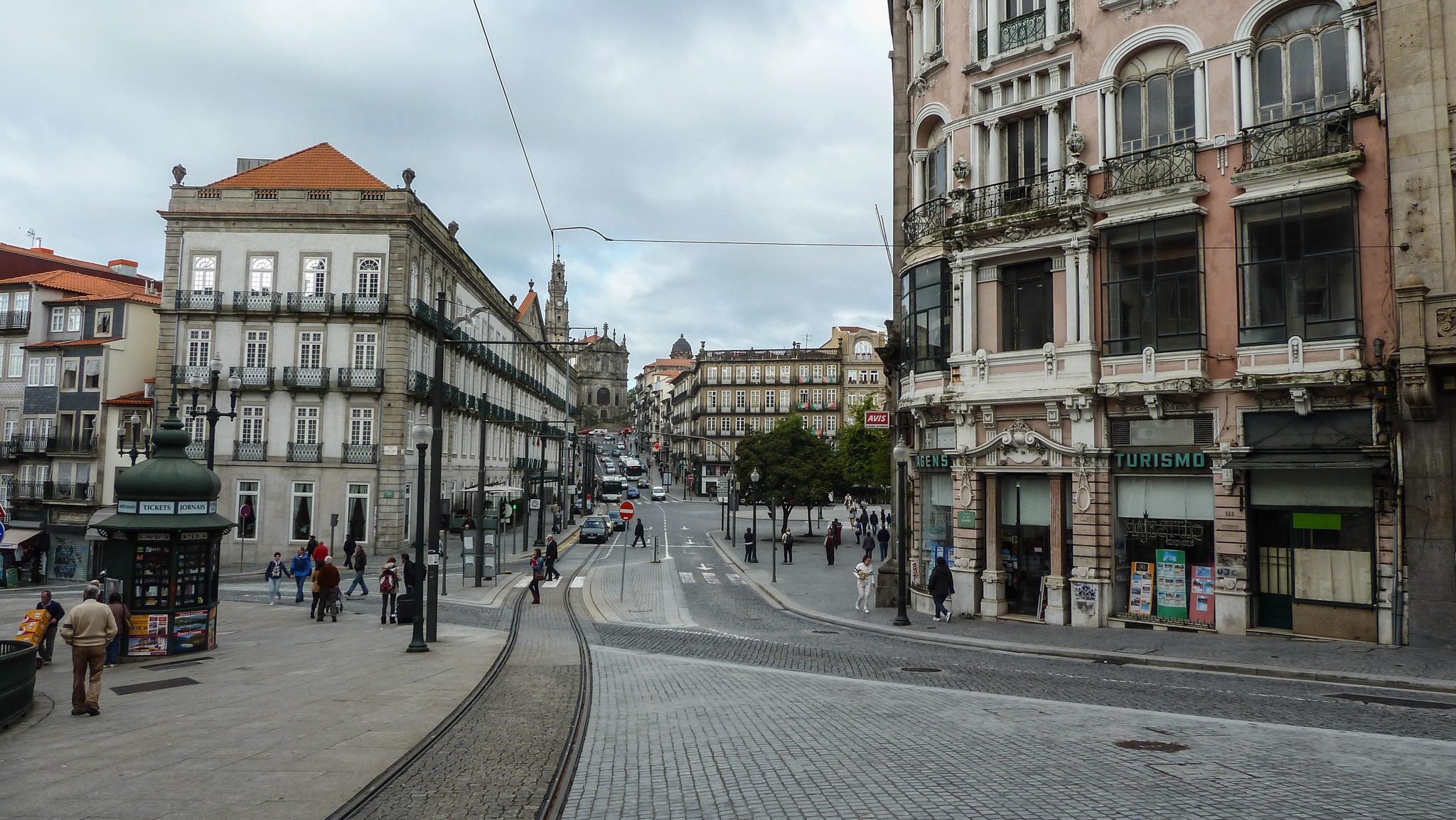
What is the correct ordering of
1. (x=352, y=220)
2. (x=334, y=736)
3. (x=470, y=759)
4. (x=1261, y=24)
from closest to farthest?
(x=470, y=759), (x=334, y=736), (x=1261, y=24), (x=352, y=220)

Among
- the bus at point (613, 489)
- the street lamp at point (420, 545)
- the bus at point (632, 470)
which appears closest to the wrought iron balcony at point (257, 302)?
the street lamp at point (420, 545)

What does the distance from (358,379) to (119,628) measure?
27.6m

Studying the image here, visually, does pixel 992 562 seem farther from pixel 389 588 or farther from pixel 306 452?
pixel 306 452

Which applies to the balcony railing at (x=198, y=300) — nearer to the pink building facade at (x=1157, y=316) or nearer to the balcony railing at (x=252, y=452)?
the balcony railing at (x=252, y=452)

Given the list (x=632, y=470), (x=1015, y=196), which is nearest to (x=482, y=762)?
(x=1015, y=196)

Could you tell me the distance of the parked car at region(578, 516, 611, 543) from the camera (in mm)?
52906

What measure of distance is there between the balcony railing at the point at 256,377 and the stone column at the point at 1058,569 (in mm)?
34606

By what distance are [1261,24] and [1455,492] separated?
402 inches

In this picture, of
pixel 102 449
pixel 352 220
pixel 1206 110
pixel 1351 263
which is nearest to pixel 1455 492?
pixel 1351 263

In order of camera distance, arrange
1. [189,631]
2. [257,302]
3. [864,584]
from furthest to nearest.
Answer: [257,302] < [864,584] < [189,631]

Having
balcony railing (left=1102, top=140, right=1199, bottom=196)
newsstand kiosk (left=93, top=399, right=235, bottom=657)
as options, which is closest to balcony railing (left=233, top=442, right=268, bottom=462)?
newsstand kiosk (left=93, top=399, right=235, bottom=657)

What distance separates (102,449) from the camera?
44438 mm

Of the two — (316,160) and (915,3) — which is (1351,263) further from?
(316,160)

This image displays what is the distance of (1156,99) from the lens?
21266 millimetres
